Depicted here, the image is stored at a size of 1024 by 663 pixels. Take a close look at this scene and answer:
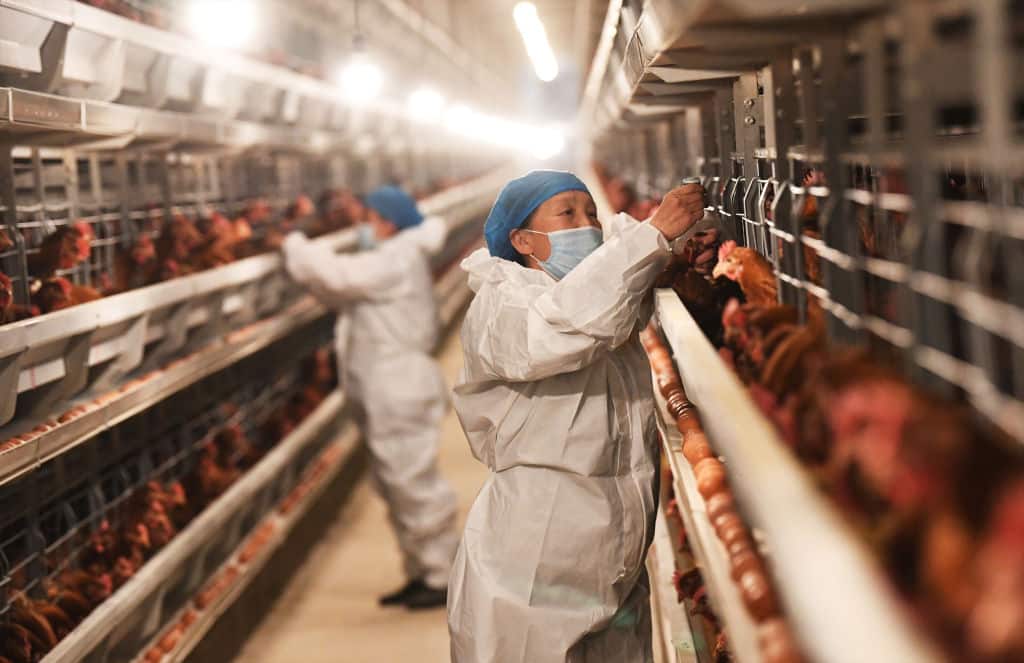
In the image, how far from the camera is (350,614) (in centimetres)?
516

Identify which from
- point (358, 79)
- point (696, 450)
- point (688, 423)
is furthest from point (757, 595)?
point (358, 79)

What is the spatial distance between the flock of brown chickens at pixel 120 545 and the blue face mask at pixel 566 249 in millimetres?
1690

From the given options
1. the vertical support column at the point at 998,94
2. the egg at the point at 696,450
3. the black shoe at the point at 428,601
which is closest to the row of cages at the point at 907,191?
the vertical support column at the point at 998,94

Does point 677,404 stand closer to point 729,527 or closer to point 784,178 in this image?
point 784,178

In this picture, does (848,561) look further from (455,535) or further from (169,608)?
(455,535)

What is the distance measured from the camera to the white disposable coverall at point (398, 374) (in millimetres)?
5398

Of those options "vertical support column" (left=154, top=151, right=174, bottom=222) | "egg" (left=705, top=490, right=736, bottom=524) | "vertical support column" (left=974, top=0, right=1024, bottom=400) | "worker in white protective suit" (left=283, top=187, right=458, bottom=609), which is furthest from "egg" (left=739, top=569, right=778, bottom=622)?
"vertical support column" (left=154, top=151, right=174, bottom=222)

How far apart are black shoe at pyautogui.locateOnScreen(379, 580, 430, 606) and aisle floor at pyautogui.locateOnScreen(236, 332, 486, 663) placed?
0.15 ft

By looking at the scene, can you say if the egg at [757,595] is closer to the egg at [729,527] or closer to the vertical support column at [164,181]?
the egg at [729,527]

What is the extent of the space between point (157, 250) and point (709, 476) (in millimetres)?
3037

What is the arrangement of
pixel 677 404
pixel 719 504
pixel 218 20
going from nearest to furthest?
pixel 719 504 < pixel 677 404 < pixel 218 20

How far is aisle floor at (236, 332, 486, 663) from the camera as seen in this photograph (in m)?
4.72

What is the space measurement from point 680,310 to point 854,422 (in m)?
1.07

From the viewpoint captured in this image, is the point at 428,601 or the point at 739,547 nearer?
the point at 739,547
